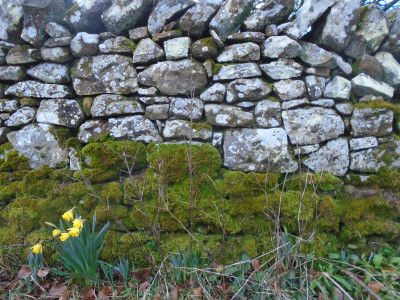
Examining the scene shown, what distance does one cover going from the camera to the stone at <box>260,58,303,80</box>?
2680mm

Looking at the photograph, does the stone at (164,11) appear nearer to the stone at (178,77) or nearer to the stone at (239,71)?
the stone at (178,77)

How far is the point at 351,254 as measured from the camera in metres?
2.22

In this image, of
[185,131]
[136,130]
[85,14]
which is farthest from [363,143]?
[85,14]

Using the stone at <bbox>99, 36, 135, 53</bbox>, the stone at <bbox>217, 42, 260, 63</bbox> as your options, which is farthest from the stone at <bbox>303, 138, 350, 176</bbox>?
the stone at <bbox>99, 36, 135, 53</bbox>

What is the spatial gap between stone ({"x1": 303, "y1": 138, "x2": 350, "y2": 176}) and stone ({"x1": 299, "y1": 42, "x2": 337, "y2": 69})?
0.86 meters

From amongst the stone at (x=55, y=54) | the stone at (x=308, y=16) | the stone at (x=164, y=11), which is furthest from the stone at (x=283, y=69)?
the stone at (x=55, y=54)

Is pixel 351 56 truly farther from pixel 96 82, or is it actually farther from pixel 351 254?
pixel 96 82

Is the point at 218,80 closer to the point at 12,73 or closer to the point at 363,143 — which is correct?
the point at 363,143

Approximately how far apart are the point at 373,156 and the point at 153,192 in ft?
7.26

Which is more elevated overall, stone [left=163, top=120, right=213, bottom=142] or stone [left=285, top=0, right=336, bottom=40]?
stone [left=285, top=0, right=336, bottom=40]

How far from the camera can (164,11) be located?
2732 mm

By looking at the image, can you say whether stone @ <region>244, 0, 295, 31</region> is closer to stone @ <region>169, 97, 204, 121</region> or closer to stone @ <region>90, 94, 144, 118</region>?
stone @ <region>169, 97, 204, 121</region>

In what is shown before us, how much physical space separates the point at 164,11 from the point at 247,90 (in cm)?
124

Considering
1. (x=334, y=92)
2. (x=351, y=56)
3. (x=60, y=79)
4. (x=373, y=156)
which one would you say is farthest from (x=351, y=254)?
(x=60, y=79)
